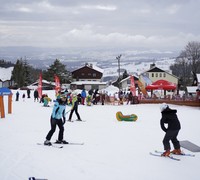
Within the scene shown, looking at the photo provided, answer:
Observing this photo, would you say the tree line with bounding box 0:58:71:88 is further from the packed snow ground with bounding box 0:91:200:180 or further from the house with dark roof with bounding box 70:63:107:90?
the packed snow ground with bounding box 0:91:200:180

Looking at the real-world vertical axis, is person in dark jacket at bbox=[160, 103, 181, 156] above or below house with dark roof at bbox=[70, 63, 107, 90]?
below

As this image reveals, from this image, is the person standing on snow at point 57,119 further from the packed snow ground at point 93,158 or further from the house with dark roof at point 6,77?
the house with dark roof at point 6,77

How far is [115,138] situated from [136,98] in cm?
1647

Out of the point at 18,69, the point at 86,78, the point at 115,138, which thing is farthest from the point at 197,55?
the point at 115,138

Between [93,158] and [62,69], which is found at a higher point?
[62,69]

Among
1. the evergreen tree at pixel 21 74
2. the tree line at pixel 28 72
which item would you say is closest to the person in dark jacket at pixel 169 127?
the tree line at pixel 28 72

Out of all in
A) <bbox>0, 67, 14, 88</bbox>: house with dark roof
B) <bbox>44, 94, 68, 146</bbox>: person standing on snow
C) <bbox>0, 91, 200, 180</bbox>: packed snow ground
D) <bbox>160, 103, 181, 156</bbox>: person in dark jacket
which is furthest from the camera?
<bbox>0, 67, 14, 88</bbox>: house with dark roof

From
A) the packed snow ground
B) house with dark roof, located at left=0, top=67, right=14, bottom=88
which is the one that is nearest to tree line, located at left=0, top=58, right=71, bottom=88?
house with dark roof, located at left=0, top=67, right=14, bottom=88

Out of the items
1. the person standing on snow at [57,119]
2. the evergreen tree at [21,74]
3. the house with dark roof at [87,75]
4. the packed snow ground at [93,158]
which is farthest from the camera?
the house with dark roof at [87,75]

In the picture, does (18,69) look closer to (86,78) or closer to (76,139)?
(86,78)

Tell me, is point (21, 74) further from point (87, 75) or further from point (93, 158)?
point (93, 158)

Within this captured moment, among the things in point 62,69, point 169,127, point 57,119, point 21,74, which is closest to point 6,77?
point 21,74

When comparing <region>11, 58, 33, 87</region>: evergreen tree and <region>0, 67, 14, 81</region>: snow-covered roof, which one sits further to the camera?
<region>0, 67, 14, 81</region>: snow-covered roof

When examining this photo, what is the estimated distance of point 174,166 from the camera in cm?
661
